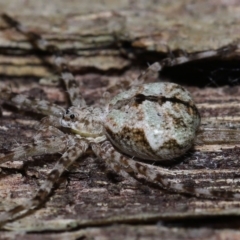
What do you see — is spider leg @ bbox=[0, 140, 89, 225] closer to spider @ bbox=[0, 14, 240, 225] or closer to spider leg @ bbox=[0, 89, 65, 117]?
spider @ bbox=[0, 14, 240, 225]

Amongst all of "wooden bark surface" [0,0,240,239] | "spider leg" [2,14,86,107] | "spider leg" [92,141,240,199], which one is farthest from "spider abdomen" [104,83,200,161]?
"spider leg" [2,14,86,107]

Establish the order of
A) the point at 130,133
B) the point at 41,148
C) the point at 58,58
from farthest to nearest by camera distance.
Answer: the point at 58,58 → the point at 41,148 → the point at 130,133

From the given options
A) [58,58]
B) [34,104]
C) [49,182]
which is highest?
[58,58]

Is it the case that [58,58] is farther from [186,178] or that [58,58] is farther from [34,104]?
[186,178]

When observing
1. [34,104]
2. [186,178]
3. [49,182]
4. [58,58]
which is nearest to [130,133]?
[186,178]


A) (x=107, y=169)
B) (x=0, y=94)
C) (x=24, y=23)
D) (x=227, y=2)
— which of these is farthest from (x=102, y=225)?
(x=227, y=2)

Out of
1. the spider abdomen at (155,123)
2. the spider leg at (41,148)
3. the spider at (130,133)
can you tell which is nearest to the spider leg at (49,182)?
the spider at (130,133)

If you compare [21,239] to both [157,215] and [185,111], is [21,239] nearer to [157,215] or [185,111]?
[157,215]
